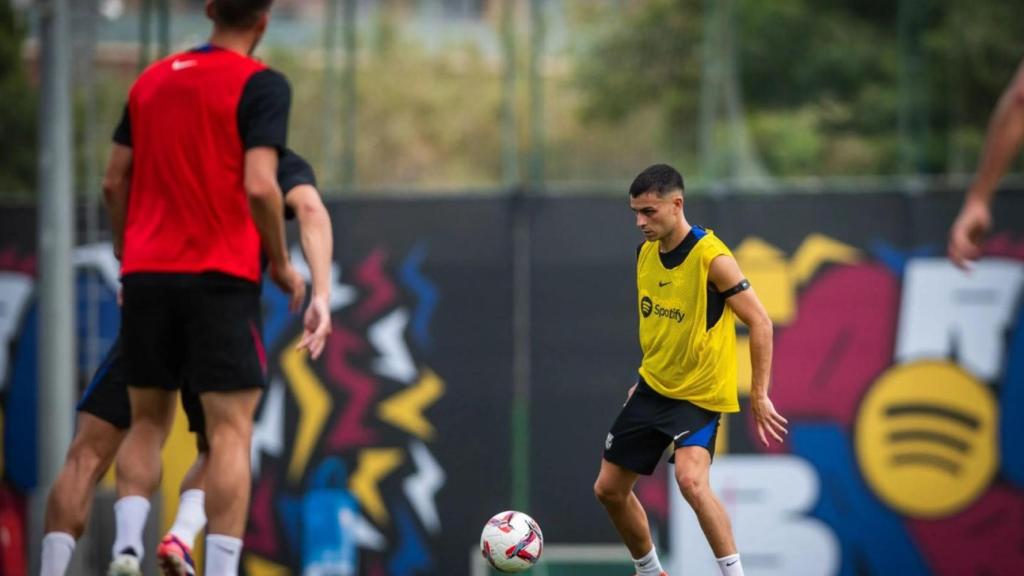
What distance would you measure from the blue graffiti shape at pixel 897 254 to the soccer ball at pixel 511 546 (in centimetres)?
686

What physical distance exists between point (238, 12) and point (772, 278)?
25.9 ft

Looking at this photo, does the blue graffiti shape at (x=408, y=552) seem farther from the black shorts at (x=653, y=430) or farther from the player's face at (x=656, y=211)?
the player's face at (x=656, y=211)

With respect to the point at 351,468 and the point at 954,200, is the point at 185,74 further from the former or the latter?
the point at 954,200

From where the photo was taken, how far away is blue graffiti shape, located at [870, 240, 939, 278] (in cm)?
1297

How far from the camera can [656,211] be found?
6629 mm

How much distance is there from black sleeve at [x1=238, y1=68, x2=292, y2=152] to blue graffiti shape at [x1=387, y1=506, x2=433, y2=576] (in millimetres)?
7936

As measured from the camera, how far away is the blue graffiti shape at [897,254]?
13.0 meters

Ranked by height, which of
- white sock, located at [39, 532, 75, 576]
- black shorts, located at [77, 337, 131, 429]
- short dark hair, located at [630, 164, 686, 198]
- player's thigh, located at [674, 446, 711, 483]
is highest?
short dark hair, located at [630, 164, 686, 198]

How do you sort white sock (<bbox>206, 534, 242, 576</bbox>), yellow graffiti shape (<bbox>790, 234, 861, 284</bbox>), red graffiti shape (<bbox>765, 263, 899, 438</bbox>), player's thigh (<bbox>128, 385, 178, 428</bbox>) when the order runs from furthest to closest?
1. yellow graffiti shape (<bbox>790, 234, 861, 284</bbox>)
2. red graffiti shape (<bbox>765, 263, 899, 438</bbox>)
3. player's thigh (<bbox>128, 385, 178, 428</bbox>)
4. white sock (<bbox>206, 534, 242, 576</bbox>)

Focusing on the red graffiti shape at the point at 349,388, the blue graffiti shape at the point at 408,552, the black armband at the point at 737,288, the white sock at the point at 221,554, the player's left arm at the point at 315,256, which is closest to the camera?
the white sock at the point at 221,554

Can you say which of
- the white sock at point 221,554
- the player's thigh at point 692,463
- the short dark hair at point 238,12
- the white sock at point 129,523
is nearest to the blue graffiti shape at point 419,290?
the player's thigh at point 692,463

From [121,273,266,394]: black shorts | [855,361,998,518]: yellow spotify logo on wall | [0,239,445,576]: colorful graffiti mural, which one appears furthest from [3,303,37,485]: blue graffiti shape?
[121,273,266,394]: black shorts

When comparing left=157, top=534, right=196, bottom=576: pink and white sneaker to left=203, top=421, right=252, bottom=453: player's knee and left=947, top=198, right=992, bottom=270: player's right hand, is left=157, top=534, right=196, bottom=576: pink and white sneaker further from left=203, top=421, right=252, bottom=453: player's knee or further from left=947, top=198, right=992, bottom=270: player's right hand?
left=947, top=198, right=992, bottom=270: player's right hand

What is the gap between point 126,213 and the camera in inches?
244
